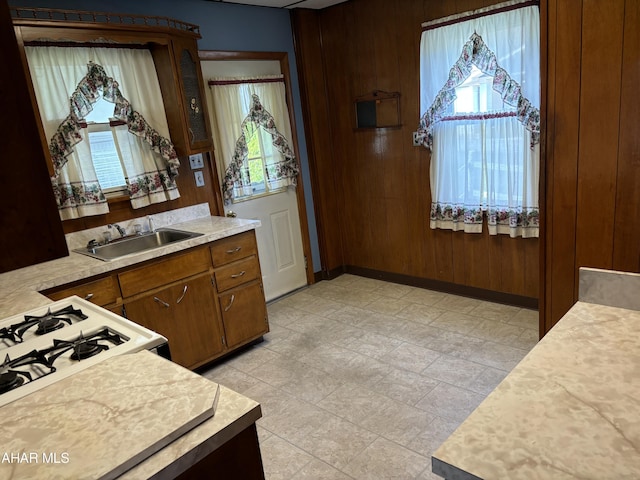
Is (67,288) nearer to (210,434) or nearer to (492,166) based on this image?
(210,434)

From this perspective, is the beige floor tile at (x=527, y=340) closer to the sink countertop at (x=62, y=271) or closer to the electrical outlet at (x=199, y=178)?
the sink countertop at (x=62, y=271)

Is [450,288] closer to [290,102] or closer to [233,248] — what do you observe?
[233,248]

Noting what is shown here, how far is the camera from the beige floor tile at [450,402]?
244cm

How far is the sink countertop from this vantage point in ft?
6.51

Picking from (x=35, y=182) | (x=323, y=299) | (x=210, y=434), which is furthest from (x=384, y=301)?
(x=35, y=182)

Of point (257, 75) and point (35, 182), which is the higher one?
point (257, 75)

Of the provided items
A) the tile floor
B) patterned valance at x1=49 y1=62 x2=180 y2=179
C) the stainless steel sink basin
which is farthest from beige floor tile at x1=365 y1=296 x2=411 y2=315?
patterned valance at x1=49 y1=62 x2=180 y2=179

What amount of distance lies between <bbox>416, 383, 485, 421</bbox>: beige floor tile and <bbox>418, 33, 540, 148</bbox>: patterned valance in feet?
5.66

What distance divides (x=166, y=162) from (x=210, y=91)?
70 cm

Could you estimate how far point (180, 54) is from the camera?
3.05m

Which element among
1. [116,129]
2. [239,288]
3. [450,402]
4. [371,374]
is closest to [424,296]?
[371,374]

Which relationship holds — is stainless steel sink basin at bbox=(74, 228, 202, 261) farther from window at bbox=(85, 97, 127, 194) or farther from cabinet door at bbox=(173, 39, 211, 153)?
cabinet door at bbox=(173, 39, 211, 153)

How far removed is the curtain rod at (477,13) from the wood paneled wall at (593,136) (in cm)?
134

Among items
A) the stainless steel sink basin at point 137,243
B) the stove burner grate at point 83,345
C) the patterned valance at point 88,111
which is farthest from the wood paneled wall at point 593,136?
the patterned valance at point 88,111
